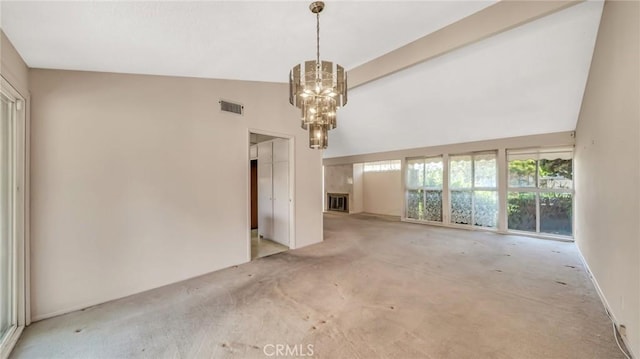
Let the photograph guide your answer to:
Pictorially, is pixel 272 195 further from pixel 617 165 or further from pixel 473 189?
pixel 473 189

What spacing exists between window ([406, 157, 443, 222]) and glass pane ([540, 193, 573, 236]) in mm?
2287

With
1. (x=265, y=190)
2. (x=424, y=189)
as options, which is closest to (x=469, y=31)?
(x=265, y=190)

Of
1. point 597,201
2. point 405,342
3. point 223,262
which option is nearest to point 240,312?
point 223,262

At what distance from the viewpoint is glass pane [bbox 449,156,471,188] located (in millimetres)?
6742

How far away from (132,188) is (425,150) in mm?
7164

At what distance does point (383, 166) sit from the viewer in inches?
380

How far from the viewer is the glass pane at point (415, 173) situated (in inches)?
305

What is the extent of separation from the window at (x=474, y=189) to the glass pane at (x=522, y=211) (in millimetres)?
307

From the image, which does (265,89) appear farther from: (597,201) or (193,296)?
(597,201)

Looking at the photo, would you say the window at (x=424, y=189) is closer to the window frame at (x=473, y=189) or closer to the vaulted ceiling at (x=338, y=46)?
the window frame at (x=473, y=189)

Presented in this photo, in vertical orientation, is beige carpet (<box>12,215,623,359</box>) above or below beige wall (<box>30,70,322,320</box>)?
below

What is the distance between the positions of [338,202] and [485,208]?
17.4ft

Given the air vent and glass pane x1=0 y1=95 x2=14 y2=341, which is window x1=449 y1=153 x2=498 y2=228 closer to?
the air vent

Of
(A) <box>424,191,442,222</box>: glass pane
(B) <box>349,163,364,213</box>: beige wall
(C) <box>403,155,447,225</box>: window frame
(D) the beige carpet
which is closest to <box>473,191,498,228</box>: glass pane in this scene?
(C) <box>403,155,447,225</box>: window frame
